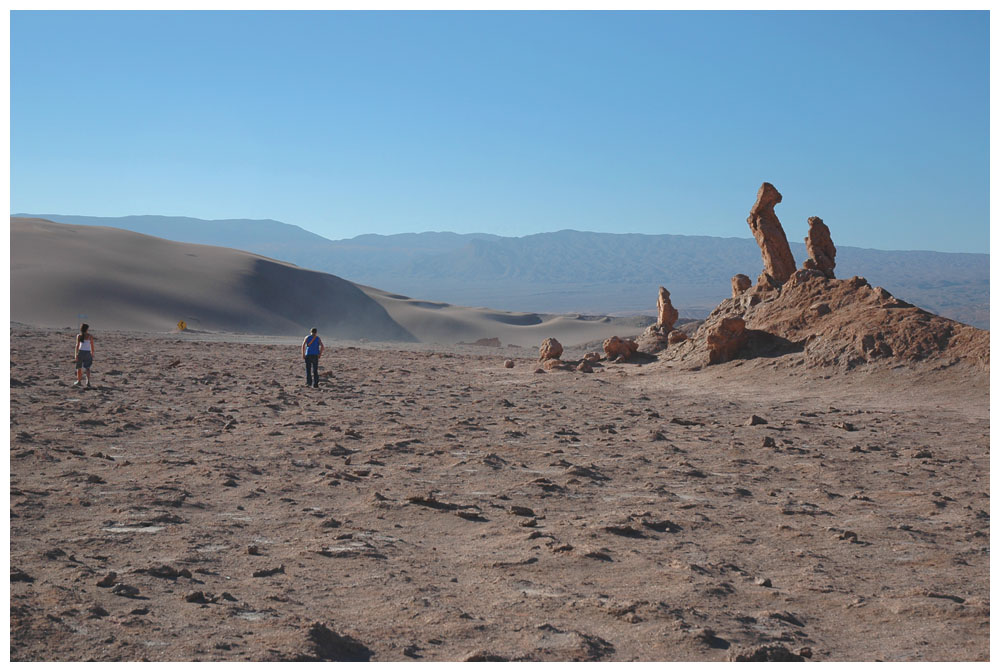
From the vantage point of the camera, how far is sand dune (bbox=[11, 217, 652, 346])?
59.2 m

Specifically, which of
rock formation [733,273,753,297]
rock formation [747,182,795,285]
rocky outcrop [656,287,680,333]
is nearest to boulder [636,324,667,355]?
rocky outcrop [656,287,680,333]

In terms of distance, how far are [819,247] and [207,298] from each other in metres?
55.5

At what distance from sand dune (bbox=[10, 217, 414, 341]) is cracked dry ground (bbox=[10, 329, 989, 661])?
44.4 meters

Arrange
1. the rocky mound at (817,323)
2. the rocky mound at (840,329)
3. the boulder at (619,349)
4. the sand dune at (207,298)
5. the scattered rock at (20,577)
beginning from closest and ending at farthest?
the scattered rock at (20,577) → the rocky mound at (840,329) → the rocky mound at (817,323) → the boulder at (619,349) → the sand dune at (207,298)

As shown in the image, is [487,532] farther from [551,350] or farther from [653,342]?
[653,342]

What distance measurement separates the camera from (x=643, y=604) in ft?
15.7

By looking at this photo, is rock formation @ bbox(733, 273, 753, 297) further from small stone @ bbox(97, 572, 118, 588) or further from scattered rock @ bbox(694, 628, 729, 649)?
small stone @ bbox(97, 572, 118, 588)

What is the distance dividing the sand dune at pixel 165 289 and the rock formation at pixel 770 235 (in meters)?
37.7

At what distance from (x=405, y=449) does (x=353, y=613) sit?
16.7 ft

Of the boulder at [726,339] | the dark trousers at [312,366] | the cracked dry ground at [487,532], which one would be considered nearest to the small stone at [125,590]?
the cracked dry ground at [487,532]

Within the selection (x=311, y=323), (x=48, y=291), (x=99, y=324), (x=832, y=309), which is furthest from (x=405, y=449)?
(x=311, y=323)

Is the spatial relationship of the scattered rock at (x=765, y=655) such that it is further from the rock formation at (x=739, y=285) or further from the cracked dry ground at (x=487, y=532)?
the rock formation at (x=739, y=285)

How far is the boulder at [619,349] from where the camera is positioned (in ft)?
75.2

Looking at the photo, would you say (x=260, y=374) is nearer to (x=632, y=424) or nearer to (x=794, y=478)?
(x=632, y=424)
